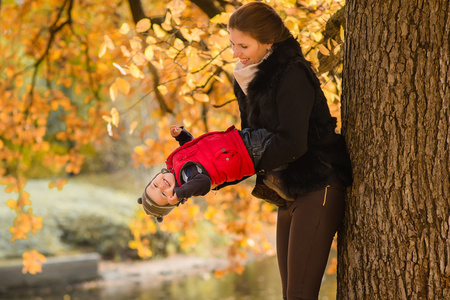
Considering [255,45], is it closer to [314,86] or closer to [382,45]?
[314,86]

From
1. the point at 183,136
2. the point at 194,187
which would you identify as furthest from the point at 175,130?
the point at 194,187

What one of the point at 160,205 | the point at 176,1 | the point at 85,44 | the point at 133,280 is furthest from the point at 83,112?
the point at 160,205

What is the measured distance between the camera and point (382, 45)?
6.92 ft

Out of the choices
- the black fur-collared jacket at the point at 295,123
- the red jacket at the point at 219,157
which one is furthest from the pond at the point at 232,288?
the red jacket at the point at 219,157

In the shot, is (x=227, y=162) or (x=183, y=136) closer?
(x=227, y=162)

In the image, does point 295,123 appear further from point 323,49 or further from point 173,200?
point 323,49

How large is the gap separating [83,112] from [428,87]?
1343 centimetres


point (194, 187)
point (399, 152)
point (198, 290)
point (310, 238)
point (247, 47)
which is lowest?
point (198, 290)

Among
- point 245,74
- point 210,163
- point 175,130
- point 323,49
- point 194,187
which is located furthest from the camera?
point 323,49

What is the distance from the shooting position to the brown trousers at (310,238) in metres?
2.18

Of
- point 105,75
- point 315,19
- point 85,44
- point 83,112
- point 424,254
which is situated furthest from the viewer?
point 83,112

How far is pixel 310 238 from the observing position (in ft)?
7.14

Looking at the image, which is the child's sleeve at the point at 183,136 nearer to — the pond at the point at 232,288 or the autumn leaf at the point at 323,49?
the autumn leaf at the point at 323,49

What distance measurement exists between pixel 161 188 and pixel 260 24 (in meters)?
0.74
